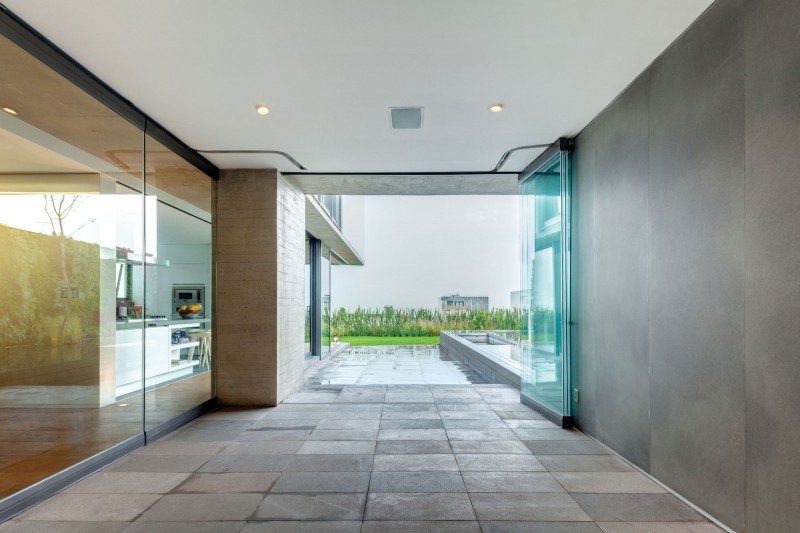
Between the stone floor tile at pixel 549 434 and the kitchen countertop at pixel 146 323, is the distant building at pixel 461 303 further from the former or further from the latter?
the kitchen countertop at pixel 146 323

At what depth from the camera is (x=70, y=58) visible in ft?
9.78

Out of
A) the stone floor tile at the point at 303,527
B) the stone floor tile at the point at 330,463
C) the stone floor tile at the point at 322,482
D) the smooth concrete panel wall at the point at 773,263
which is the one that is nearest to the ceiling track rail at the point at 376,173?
the smooth concrete panel wall at the point at 773,263

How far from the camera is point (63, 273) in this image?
3826 mm

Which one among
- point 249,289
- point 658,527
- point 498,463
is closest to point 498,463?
point 498,463

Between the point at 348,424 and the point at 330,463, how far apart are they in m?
1.08

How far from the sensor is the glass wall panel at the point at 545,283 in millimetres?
4609

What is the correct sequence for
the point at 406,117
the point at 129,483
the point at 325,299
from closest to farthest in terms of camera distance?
1. the point at 129,483
2. the point at 406,117
3. the point at 325,299

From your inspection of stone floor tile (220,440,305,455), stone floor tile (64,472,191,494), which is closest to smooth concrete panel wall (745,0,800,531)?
stone floor tile (220,440,305,455)

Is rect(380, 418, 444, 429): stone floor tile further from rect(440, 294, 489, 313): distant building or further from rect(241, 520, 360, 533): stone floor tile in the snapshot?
rect(440, 294, 489, 313): distant building

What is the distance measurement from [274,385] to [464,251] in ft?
53.0

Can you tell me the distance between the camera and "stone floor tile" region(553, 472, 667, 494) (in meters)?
2.93

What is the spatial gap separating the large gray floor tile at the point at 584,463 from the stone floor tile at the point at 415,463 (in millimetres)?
728

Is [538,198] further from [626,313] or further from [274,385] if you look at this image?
[274,385]

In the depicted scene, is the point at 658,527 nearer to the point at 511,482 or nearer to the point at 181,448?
the point at 511,482
